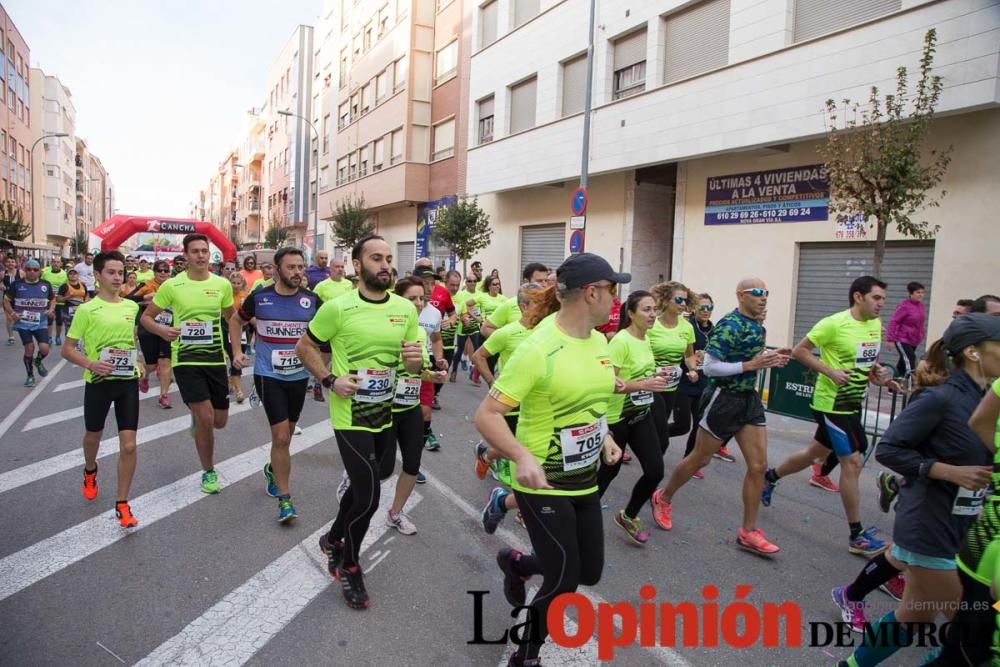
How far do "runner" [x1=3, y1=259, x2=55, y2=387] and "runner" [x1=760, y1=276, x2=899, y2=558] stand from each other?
11774 millimetres

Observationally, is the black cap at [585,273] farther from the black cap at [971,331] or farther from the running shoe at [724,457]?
the running shoe at [724,457]

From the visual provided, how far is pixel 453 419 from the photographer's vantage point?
29.0 feet

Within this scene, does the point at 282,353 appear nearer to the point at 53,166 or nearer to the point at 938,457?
the point at 938,457

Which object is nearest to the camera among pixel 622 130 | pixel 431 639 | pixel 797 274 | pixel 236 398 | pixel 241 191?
pixel 431 639

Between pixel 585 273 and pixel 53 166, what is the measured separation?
82154mm

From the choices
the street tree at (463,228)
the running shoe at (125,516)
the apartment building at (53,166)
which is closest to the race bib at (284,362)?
the running shoe at (125,516)

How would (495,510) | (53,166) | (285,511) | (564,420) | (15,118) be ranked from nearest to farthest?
(564,420), (495,510), (285,511), (15,118), (53,166)

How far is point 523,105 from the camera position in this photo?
2205 centimetres

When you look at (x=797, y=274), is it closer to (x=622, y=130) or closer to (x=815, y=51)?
(x=815, y=51)

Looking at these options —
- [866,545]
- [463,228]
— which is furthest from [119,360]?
[463,228]

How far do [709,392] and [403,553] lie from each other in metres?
2.57

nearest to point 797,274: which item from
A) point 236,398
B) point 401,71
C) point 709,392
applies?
point 709,392

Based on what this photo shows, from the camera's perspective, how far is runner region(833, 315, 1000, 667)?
2785mm

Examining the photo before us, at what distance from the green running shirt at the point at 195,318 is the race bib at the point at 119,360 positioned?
44 cm
